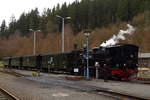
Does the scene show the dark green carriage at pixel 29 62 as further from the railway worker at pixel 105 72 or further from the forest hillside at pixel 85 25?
the forest hillside at pixel 85 25

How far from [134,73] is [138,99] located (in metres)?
11.1

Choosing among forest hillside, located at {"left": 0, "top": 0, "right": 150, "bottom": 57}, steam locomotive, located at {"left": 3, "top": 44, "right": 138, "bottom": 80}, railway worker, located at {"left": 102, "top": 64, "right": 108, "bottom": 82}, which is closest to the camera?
railway worker, located at {"left": 102, "top": 64, "right": 108, "bottom": 82}

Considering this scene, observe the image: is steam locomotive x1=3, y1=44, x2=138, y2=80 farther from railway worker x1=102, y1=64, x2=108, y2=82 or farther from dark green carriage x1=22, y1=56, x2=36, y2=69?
dark green carriage x1=22, y1=56, x2=36, y2=69

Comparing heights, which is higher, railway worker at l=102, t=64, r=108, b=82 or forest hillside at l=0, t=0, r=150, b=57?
forest hillside at l=0, t=0, r=150, b=57

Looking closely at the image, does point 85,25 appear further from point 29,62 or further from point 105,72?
point 105,72

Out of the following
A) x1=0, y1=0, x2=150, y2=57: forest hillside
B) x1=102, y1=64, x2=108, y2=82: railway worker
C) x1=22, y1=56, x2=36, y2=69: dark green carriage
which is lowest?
x1=102, y1=64, x2=108, y2=82: railway worker

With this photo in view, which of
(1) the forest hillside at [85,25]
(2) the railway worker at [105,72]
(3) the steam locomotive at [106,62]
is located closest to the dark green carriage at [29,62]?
(3) the steam locomotive at [106,62]

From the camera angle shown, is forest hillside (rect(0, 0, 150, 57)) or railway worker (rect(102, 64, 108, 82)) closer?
railway worker (rect(102, 64, 108, 82))

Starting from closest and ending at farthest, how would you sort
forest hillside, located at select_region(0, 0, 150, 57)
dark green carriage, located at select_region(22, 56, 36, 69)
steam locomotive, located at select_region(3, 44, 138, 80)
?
steam locomotive, located at select_region(3, 44, 138, 80)
dark green carriage, located at select_region(22, 56, 36, 69)
forest hillside, located at select_region(0, 0, 150, 57)

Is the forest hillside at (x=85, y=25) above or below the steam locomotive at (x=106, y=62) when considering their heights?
above

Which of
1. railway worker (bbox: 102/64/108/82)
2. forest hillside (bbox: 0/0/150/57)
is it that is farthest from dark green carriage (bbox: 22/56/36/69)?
forest hillside (bbox: 0/0/150/57)

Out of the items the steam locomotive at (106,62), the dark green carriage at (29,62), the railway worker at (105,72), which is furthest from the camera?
the dark green carriage at (29,62)

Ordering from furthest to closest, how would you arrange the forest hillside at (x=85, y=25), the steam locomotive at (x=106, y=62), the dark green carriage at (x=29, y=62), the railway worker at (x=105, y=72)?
the forest hillside at (x=85, y=25), the dark green carriage at (x=29, y=62), the steam locomotive at (x=106, y=62), the railway worker at (x=105, y=72)

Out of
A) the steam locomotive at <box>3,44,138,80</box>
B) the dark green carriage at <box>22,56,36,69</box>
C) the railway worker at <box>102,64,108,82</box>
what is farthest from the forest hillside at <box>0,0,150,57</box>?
the railway worker at <box>102,64,108,82</box>
